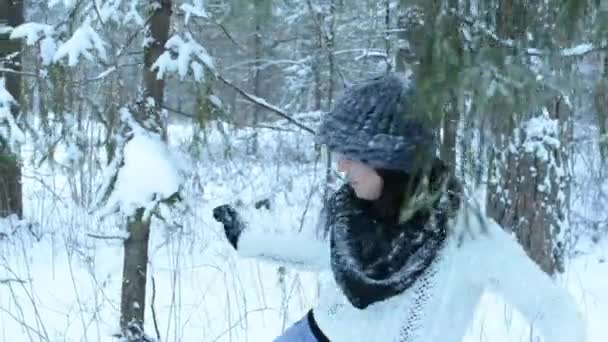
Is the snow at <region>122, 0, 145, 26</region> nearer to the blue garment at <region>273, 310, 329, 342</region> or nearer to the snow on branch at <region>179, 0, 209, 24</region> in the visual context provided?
the snow on branch at <region>179, 0, 209, 24</region>

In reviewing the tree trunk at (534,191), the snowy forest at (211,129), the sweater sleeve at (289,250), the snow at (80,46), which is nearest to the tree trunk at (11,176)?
the snowy forest at (211,129)

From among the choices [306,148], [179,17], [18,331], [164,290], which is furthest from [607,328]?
[306,148]

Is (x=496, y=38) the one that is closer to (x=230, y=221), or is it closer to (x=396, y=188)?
(x=396, y=188)

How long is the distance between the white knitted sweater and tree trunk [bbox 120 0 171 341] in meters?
1.25

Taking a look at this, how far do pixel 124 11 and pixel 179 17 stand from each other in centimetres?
25

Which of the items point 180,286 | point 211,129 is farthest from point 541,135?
point 211,129

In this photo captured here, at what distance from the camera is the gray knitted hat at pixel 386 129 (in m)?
2.08

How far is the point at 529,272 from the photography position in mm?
1904

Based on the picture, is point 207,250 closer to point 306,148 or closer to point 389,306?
point 389,306

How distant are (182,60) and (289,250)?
1072 mm

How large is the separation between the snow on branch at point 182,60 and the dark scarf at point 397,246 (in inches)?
51.3

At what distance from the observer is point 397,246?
2.10 meters

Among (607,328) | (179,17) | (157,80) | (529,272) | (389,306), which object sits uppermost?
(179,17)

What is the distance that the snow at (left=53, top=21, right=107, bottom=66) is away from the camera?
3182 mm
